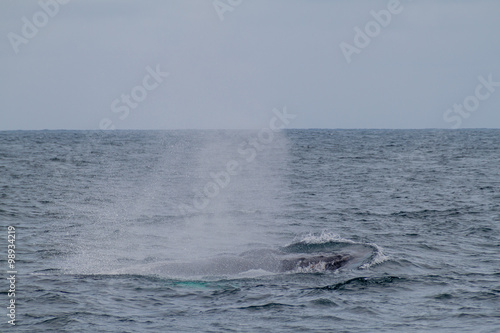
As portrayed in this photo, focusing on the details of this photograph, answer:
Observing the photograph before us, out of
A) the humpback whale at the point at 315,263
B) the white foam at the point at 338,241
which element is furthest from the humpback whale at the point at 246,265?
the white foam at the point at 338,241

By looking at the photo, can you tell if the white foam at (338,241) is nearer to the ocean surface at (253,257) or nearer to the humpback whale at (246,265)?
the ocean surface at (253,257)

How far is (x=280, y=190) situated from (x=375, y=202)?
827 centimetres

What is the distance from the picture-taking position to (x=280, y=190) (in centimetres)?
4341

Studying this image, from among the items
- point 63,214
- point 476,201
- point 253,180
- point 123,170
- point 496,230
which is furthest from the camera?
point 123,170

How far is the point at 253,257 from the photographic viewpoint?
20844 mm

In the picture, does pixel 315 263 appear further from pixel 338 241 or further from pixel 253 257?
pixel 338 241

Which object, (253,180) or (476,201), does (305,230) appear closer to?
(476,201)

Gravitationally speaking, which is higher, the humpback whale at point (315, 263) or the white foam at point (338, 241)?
the white foam at point (338, 241)

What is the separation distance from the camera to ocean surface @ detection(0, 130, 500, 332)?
1538cm

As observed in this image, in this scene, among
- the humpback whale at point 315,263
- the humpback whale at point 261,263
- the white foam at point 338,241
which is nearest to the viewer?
the humpback whale at point 261,263

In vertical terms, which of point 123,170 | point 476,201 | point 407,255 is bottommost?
point 407,255

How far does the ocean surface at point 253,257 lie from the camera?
50.4 feet

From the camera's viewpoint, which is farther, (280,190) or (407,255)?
(280,190)

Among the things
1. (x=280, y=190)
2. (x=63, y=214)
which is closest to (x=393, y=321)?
(x=63, y=214)
